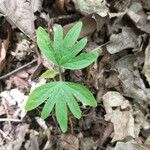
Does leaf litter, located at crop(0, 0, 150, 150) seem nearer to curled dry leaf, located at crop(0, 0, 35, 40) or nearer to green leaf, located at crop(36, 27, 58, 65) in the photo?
curled dry leaf, located at crop(0, 0, 35, 40)

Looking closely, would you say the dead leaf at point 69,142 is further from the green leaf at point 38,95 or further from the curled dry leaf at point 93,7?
the curled dry leaf at point 93,7

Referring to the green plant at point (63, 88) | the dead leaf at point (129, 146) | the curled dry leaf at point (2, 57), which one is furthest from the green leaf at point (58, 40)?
the dead leaf at point (129, 146)

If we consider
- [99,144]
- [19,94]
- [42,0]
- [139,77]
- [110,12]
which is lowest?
[99,144]

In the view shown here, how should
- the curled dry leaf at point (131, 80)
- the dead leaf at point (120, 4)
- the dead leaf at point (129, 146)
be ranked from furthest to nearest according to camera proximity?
1. the dead leaf at point (120, 4)
2. the curled dry leaf at point (131, 80)
3. the dead leaf at point (129, 146)

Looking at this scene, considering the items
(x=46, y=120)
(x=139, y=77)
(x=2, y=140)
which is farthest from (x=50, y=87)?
(x=139, y=77)

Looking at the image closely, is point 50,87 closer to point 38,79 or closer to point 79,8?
point 38,79
